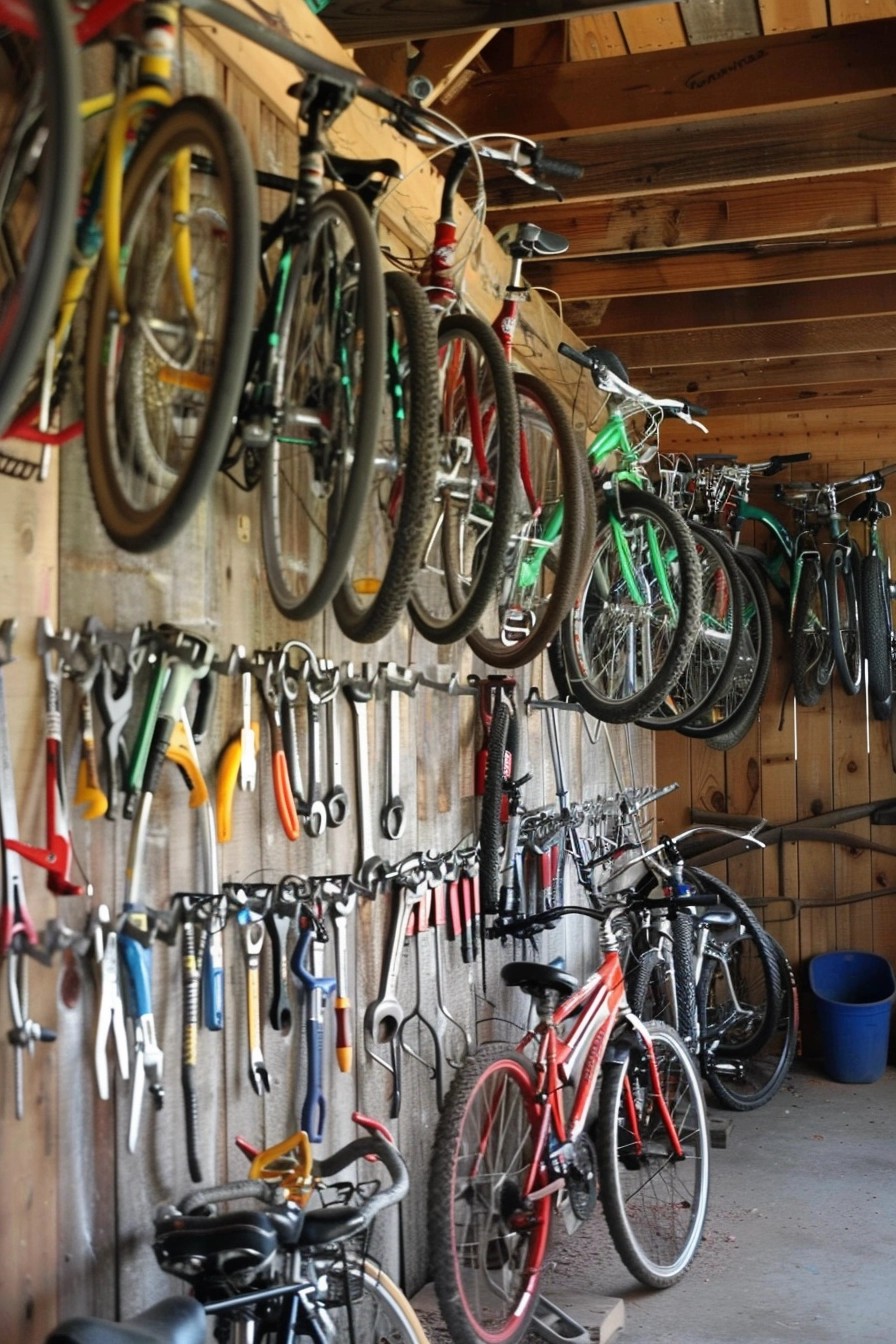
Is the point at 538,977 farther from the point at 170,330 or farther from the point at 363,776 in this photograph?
the point at 170,330

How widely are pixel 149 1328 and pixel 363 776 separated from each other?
1253mm

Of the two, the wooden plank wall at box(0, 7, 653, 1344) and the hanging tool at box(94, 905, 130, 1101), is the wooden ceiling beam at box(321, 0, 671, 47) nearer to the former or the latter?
the wooden plank wall at box(0, 7, 653, 1344)

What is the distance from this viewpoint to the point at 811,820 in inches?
232

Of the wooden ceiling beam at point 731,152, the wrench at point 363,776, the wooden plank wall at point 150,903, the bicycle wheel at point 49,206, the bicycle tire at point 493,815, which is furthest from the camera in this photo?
the bicycle tire at point 493,815

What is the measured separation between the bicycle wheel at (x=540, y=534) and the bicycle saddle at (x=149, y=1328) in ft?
4.12

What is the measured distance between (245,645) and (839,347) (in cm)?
300

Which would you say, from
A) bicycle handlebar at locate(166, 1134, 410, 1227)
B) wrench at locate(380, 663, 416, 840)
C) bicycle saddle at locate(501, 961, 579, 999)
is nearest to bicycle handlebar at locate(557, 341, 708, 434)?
wrench at locate(380, 663, 416, 840)

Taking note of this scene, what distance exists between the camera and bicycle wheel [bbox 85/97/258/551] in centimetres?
153

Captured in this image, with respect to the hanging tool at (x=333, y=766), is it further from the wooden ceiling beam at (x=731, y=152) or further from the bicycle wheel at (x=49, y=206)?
the wooden ceiling beam at (x=731, y=152)

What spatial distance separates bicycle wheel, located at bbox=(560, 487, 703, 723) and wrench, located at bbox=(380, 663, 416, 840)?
3.15ft

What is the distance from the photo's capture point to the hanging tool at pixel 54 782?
163 cm

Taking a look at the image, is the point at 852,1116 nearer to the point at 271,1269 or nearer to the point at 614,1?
the point at 271,1269

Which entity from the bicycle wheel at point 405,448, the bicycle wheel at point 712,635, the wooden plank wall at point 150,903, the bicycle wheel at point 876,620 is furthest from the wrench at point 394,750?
the bicycle wheel at point 876,620

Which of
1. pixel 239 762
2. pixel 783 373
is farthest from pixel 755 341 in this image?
pixel 239 762
